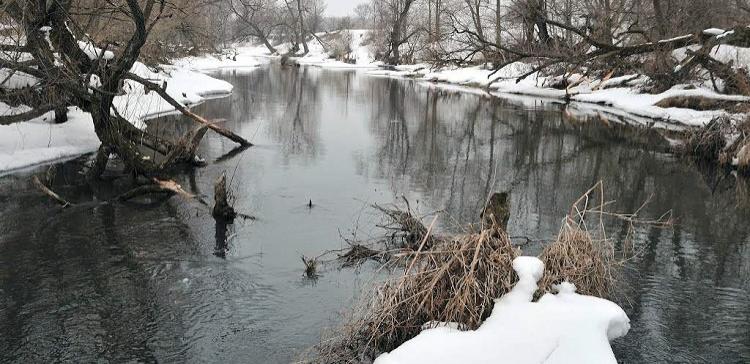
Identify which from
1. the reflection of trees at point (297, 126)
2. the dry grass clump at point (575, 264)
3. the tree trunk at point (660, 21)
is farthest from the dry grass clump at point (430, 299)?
the tree trunk at point (660, 21)

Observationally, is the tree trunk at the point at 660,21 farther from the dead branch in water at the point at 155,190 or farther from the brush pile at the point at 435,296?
the brush pile at the point at 435,296

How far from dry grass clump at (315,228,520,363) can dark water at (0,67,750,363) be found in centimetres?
67

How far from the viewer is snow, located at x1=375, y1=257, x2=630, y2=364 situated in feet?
16.8

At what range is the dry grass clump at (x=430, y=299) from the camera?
568 centimetres

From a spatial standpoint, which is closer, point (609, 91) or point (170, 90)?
point (170, 90)

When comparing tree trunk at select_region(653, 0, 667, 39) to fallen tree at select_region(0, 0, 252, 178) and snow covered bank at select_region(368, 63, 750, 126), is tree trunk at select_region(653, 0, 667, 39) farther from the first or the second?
fallen tree at select_region(0, 0, 252, 178)

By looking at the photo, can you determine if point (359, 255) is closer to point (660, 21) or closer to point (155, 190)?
point (155, 190)

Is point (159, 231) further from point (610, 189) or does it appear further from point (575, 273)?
point (610, 189)

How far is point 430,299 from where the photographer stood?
18.8 feet

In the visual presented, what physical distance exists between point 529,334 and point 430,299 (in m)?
0.93

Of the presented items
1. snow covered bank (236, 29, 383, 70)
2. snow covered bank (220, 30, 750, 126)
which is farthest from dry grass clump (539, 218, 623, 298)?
snow covered bank (236, 29, 383, 70)

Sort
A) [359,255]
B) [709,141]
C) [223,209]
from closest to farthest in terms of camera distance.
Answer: [359,255] → [223,209] → [709,141]

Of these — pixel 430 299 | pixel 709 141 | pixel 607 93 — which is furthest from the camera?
pixel 607 93

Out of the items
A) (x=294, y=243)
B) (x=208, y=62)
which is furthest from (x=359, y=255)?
(x=208, y=62)
